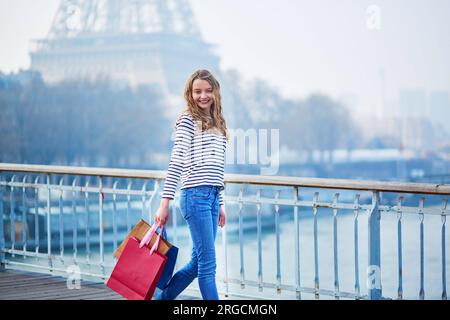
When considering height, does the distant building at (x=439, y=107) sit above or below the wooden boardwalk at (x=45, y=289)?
above

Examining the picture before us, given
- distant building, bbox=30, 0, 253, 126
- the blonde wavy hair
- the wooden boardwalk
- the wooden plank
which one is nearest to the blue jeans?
the blonde wavy hair

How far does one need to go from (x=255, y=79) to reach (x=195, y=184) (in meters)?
75.9

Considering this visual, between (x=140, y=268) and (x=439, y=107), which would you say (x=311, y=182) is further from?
(x=439, y=107)

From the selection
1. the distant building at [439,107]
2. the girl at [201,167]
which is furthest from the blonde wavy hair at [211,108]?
the distant building at [439,107]

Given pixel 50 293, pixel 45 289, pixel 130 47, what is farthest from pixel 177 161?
pixel 130 47

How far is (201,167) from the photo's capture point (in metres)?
3.59

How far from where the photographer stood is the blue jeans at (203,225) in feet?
11.7

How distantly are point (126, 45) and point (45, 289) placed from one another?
2433 inches

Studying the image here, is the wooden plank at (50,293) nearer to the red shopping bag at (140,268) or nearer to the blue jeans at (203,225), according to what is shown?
the red shopping bag at (140,268)

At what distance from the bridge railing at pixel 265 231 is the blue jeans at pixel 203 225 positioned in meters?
0.81

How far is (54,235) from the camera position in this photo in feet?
124

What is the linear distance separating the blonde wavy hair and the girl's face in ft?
0.05
